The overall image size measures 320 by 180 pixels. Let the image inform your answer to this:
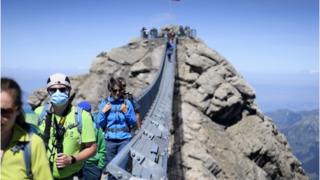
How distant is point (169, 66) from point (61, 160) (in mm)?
27853

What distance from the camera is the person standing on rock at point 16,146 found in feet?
11.1

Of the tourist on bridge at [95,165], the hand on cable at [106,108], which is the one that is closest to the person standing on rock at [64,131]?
the tourist on bridge at [95,165]

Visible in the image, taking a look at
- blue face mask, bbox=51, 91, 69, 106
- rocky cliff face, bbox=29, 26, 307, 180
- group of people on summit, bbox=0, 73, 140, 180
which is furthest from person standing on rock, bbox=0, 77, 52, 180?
rocky cliff face, bbox=29, 26, 307, 180

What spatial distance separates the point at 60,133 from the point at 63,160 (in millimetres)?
294

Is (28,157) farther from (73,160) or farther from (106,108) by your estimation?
(106,108)

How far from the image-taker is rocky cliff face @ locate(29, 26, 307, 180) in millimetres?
21016

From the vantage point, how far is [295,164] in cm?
3056

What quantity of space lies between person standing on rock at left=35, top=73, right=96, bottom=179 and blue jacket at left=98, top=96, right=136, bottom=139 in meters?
3.74

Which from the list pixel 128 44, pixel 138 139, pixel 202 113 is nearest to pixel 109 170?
pixel 138 139

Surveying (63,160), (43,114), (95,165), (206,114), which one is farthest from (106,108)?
(206,114)

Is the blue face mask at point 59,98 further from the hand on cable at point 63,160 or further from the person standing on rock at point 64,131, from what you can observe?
the hand on cable at point 63,160

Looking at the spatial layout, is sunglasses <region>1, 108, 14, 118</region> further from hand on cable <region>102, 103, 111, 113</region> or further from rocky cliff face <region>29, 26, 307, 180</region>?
rocky cliff face <region>29, 26, 307, 180</region>

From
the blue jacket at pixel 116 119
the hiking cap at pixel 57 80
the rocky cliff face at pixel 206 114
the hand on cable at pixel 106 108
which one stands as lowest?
the rocky cliff face at pixel 206 114

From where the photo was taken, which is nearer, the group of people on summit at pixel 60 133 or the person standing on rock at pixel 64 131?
the group of people on summit at pixel 60 133
